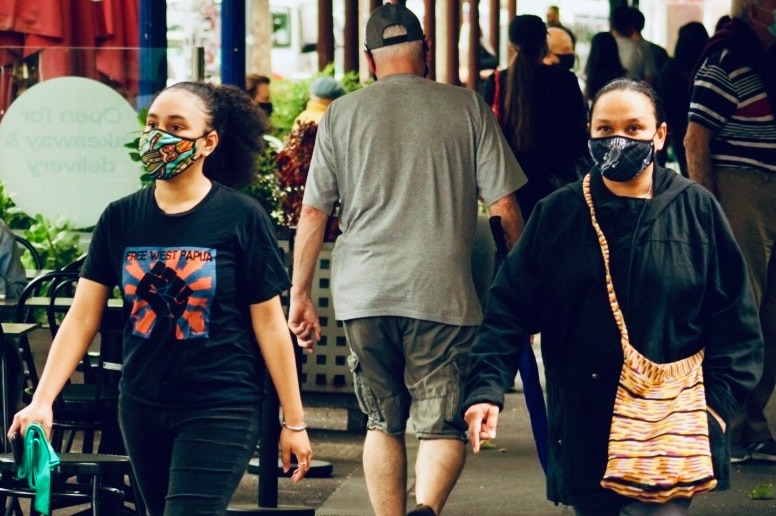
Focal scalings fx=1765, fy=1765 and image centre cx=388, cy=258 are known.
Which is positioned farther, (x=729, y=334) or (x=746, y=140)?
(x=746, y=140)

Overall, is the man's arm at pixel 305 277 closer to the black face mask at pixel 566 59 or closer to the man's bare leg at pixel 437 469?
the man's bare leg at pixel 437 469

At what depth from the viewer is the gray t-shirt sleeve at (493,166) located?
6.17 meters

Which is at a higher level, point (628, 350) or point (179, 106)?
point (179, 106)

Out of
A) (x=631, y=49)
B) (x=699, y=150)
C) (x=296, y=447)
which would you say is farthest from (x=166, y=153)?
(x=631, y=49)

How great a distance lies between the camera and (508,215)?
623cm

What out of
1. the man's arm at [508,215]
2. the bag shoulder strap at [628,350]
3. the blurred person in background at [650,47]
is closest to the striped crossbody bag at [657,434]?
the bag shoulder strap at [628,350]

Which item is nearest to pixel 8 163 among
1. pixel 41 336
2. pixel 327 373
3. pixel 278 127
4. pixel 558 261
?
pixel 41 336

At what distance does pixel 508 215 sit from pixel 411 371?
65cm

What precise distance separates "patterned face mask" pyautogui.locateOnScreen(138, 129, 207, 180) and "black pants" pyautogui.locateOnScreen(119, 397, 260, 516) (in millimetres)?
625

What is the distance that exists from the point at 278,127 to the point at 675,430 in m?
8.92

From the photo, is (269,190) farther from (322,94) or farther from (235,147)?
(235,147)

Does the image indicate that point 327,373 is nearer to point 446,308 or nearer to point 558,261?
point 446,308

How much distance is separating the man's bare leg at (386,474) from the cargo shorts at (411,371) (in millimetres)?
46

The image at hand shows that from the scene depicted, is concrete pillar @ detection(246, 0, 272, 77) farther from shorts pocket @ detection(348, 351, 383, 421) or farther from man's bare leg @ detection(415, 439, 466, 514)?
man's bare leg @ detection(415, 439, 466, 514)
